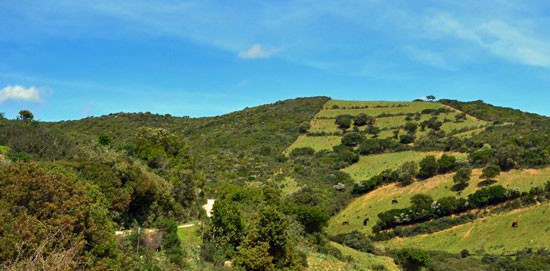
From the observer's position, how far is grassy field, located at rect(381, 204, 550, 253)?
39250 millimetres

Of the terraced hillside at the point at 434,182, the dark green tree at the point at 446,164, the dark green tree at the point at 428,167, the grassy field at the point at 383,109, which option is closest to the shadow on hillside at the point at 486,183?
the terraced hillside at the point at 434,182

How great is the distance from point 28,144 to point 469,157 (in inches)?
2241

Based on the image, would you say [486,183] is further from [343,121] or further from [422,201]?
[343,121]

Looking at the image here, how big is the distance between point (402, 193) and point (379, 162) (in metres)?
14.7

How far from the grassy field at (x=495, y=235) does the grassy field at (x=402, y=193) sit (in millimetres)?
5325

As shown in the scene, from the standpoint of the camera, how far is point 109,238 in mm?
15680

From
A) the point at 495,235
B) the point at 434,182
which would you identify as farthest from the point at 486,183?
the point at 495,235

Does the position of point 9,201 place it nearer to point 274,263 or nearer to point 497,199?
point 274,263

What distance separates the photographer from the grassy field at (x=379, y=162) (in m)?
66.7

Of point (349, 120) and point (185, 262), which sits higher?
point (349, 120)

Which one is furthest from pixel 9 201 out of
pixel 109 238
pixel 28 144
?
pixel 28 144

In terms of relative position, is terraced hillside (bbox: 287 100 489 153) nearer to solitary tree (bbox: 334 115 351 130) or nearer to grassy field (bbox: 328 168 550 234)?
solitary tree (bbox: 334 115 351 130)

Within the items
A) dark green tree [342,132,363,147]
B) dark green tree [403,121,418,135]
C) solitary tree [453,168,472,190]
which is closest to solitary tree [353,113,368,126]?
dark green tree [403,121,418,135]

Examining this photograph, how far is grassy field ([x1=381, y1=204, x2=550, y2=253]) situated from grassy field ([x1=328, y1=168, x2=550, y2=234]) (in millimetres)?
5325
